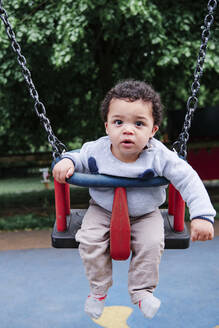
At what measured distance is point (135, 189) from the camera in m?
1.82

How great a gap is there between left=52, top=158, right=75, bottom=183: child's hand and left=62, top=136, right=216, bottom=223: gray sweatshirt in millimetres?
74

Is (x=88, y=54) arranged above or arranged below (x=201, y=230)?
above

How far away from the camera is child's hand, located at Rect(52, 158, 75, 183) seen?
1767mm

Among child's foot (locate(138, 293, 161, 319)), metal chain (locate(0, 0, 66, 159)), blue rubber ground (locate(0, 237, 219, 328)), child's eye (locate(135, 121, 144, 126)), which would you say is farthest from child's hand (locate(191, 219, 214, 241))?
blue rubber ground (locate(0, 237, 219, 328))

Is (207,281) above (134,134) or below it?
below

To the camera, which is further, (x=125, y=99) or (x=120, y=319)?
(x=120, y=319)

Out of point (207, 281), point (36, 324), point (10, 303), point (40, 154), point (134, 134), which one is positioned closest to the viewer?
point (134, 134)

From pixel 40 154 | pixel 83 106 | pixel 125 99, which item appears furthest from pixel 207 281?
pixel 83 106

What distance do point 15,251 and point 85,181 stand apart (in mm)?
3598

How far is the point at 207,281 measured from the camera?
386 centimetres

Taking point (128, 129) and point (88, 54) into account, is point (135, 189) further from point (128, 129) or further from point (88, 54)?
point (88, 54)

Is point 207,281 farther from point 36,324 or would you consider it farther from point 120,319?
point 36,324

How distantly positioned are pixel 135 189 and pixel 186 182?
232 mm

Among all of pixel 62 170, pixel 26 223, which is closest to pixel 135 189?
pixel 62 170
